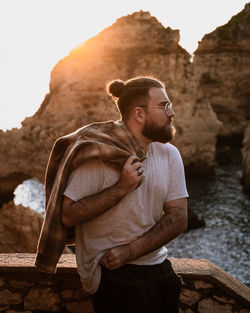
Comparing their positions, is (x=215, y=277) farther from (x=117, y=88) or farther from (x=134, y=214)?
(x=117, y=88)

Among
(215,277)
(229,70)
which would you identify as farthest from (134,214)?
(229,70)

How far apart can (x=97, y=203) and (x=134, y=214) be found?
0.86 ft

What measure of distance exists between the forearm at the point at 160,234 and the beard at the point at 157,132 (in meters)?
0.50

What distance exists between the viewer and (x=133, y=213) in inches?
93.9

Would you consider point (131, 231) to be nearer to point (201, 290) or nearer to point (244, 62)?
point (201, 290)

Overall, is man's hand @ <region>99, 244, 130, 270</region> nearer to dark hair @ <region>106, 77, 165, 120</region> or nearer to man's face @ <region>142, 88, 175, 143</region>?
man's face @ <region>142, 88, 175, 143</region>

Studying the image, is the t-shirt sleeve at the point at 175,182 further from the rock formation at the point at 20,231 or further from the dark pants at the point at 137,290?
the rock formation at the point at 20,231

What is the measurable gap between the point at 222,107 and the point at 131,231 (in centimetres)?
6110

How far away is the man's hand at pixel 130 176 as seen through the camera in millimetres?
2297

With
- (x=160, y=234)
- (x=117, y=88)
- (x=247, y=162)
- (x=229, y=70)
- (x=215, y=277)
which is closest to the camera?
(x=160, y=234)

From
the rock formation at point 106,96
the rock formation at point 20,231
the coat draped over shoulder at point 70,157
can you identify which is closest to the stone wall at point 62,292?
the coat draped over shoulder at point 70,157

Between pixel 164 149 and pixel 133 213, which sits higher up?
pixel 164 149

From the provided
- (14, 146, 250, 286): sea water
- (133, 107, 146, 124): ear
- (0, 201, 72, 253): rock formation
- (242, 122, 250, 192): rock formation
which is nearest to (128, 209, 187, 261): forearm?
(133, 107, 146, 124): ear

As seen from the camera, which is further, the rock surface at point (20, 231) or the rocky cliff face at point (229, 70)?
the rocky cliff face at point (229, 70)
